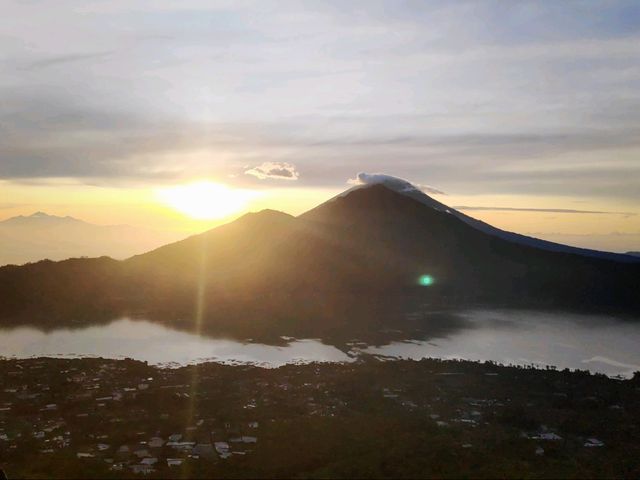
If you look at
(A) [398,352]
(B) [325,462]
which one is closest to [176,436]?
(B) [325,462]

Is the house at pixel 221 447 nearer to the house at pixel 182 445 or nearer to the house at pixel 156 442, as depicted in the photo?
the house at pixel 182 445

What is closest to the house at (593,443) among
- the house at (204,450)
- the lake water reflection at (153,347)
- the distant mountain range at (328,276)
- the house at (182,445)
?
the house at (204,450)

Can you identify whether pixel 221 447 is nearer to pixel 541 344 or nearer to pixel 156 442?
pixel 156 442

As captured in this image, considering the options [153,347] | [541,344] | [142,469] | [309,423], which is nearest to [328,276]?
[541,344]

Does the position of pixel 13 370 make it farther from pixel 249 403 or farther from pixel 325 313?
pixel 325 313

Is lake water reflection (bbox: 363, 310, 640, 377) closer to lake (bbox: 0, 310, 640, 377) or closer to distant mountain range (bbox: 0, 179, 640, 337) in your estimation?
lake (bbox: 0, 310, 640, 377)
